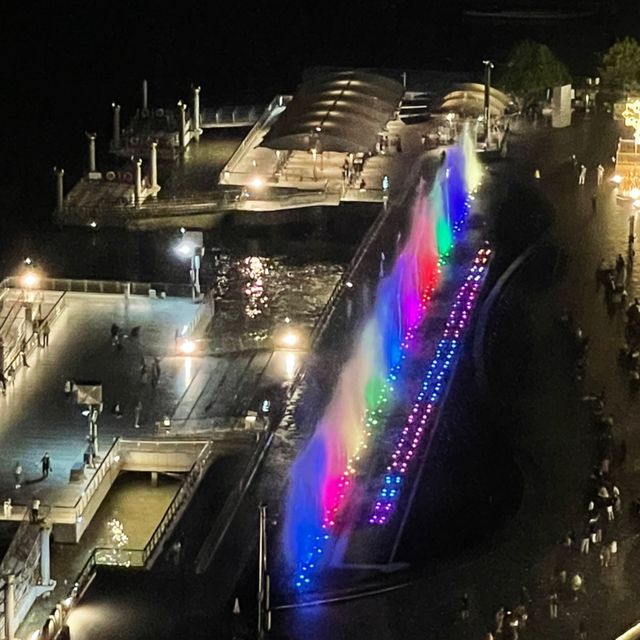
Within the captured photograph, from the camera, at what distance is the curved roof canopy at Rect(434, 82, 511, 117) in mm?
61000

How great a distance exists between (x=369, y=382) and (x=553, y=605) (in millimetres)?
8912

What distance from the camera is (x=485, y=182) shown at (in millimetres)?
57500

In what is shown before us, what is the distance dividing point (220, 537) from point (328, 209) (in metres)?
18.7

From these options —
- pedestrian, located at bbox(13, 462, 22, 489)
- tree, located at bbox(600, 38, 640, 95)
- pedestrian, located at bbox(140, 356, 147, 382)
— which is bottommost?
pedestrian, located at bbox(13, 462, 22, 489)

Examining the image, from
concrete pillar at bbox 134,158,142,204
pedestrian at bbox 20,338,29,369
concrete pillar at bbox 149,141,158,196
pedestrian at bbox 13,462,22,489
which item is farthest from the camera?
concrete pillar at bbox 149,141,158,196

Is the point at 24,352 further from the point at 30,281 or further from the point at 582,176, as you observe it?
the point at 582,176

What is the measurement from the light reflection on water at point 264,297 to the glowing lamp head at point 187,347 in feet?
1.59

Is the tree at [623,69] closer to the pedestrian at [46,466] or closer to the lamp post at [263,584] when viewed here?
the pedestrian at [46,466]

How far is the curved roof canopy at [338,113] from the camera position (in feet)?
187

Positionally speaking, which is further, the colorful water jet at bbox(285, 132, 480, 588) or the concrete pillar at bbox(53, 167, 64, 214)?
the concrete pillar at bbox(53, 167, 64, 214)

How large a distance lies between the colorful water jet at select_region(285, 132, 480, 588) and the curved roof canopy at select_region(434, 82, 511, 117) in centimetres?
450

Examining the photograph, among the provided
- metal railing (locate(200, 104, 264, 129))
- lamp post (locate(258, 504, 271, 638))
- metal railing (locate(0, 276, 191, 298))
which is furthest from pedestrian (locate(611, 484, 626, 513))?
metal railing (locate(200, 104, 264, 129))

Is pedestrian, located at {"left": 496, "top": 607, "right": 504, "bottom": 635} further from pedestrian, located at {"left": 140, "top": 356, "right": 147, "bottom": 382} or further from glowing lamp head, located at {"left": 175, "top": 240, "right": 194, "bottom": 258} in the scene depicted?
glowing lamp head, located at {"left": 175, "top": 240, "right": 194, "bottom": 258}

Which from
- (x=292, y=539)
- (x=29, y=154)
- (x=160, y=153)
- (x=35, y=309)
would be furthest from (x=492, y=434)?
(x=29, y=154)
